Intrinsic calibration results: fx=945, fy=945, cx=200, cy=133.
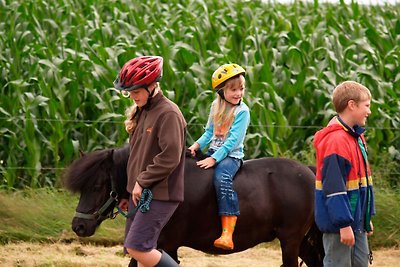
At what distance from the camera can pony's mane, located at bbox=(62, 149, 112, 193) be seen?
637 cm

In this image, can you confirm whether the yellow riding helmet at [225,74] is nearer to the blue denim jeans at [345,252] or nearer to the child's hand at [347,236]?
the blue denim jeans at [345,252]

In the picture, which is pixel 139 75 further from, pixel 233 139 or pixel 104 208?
pixel 104 208

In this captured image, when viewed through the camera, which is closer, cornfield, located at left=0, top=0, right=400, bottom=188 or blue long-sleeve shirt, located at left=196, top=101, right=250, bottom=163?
blue long-sleeve shirt, located at left=196, top=101, right=250, bottom=163

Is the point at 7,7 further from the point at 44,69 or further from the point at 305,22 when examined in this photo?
the point at 305,22

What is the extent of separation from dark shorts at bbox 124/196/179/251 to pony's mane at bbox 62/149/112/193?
785mm

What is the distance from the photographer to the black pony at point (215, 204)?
250 inches

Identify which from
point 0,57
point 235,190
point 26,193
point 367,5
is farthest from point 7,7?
point 235,190

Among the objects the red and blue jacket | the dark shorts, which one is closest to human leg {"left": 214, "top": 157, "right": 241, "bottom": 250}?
the dark shorts

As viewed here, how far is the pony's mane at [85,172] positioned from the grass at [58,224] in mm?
2390

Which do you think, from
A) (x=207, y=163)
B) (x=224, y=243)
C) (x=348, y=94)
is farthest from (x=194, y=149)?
(x=348, y=94)

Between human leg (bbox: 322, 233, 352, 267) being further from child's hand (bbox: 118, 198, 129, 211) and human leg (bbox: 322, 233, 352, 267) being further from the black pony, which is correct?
child's hand (bbox: 118, 198, 129, 211)

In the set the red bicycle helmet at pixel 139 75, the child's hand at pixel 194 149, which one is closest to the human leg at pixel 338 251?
the red bicycle helmet at pixel 139 75

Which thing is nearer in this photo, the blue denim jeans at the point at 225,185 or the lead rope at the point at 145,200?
the lead rope at the point at 145,200

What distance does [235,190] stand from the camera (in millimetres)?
6512
